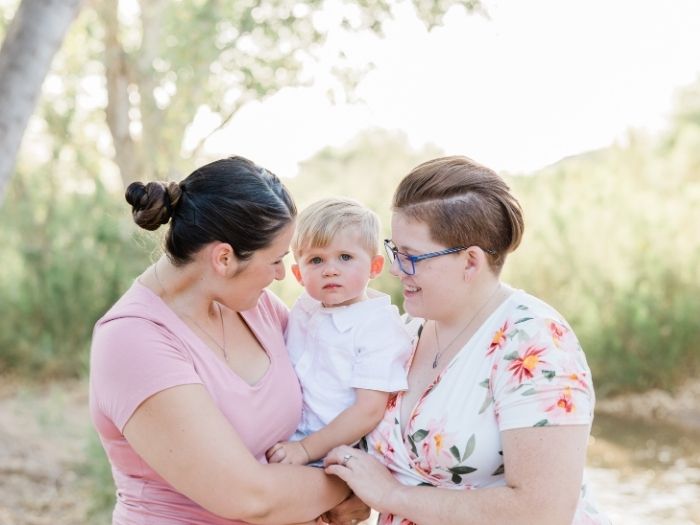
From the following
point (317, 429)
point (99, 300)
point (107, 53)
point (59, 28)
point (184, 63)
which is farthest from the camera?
point (99, 300)

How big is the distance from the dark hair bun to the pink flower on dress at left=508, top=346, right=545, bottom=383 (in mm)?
902

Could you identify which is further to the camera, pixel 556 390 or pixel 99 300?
pixel 99 300

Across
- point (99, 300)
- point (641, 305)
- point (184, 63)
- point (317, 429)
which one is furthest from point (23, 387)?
point (317, 429)

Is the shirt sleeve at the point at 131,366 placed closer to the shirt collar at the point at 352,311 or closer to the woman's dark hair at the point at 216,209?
the woman's dark hair at the point at 216,209

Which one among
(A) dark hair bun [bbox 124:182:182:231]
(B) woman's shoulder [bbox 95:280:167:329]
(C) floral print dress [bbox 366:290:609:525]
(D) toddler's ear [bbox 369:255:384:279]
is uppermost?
(A) dark hair bun [bbox 124:182:182:231]

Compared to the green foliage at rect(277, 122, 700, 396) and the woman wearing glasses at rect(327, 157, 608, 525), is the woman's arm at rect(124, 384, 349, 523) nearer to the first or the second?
the woman wearing glasses at rect(327, 157, 608, 525)

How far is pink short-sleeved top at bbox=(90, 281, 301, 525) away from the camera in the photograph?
220cm

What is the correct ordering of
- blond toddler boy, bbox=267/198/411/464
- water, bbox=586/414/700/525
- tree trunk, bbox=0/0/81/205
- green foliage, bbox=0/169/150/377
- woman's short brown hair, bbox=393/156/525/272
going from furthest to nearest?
green foliage, bbox=0/169/150/377
water, bbox=586/414/700/525
tree trunk, bbox=0/0/81/205
blond toddler boy, bbox=267/198/411/464
woman's short brown hair, bbox=393/156/525/272

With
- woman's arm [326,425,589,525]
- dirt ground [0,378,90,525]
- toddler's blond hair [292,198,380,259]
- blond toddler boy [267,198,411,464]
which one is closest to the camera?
woman's arm [326,425,589,525]

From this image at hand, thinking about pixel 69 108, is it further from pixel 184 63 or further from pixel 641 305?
pixel 641 305

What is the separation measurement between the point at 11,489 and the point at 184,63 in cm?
305

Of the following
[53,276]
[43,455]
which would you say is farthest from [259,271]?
[53,276]

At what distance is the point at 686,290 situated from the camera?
9109 millimetres

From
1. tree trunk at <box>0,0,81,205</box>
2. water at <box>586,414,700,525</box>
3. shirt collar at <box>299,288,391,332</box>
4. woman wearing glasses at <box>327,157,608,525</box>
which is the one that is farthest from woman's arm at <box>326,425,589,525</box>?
water at <box>586,414,700,525</box>
